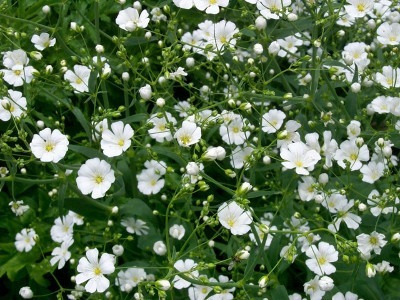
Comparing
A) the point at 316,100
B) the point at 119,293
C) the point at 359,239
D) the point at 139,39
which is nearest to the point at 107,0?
the point at 139,39

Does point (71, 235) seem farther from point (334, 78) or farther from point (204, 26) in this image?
point (334, 78)

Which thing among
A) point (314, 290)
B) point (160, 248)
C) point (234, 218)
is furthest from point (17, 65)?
point (314, 290)

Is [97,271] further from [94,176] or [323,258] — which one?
[323,258]

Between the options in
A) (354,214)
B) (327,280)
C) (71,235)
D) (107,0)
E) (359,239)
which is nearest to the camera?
(327,280)

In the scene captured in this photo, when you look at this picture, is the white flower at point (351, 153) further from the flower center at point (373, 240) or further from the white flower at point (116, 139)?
the white flower at point (116, 139)

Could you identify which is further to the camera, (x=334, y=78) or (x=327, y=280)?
(x=334, y=78)
